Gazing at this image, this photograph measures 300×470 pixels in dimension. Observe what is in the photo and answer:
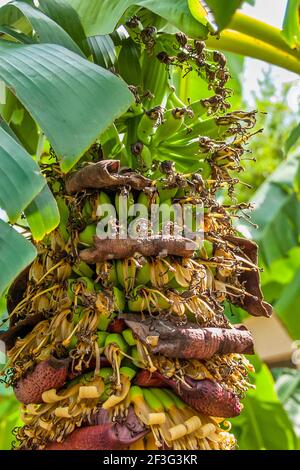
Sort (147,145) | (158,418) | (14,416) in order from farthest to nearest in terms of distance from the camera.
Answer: (14,416), (147,145), (158,418)

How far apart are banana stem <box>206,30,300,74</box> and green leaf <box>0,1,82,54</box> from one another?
473mm

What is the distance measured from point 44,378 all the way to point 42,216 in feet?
0.89

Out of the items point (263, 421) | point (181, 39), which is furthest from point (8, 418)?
point (181, 39)

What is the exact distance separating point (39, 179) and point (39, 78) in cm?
18

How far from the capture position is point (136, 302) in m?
1.21

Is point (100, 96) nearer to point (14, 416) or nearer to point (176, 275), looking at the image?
point (176, 275)

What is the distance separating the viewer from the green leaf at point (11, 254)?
0.91 meters

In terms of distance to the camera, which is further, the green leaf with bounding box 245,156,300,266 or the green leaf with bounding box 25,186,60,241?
the green leaf with bounding box 245,156,300,266

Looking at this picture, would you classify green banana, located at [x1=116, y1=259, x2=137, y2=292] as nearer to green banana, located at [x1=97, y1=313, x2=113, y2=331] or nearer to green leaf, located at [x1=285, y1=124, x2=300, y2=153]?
green banana, located at [x1=97, y1=313, x2=113, y2=331]

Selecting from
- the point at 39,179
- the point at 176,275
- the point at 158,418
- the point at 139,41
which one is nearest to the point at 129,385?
the point at 158,418

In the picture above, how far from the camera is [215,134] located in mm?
1360

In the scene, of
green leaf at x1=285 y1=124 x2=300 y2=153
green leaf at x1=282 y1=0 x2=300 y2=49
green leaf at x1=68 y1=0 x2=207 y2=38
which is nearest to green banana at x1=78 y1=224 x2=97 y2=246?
green leaf at x1=68 y1=0 x2=207 y2=38

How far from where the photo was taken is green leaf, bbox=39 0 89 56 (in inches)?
50.9

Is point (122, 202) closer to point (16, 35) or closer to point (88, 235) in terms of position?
point (88, 235)
